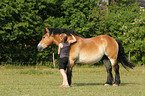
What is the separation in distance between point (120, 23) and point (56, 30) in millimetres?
19078

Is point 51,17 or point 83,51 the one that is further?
point 51,17

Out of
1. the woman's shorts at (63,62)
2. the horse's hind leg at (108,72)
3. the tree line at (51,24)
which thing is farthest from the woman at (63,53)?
the tree line at (51,24)

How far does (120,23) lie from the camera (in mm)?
30531

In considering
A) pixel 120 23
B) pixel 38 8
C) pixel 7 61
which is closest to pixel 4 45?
pixel 7 61

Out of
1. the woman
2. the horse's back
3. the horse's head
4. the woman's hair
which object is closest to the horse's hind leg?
the horse's back

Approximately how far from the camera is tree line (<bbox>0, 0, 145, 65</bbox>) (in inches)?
988

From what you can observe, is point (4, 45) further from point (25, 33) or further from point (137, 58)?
point (137, 58)

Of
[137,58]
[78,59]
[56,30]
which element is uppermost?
[56,30]

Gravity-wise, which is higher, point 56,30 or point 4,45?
point 56,30

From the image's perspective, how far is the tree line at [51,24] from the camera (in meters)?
25.1

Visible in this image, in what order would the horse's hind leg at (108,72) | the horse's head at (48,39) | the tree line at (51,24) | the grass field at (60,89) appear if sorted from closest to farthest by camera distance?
1. the grass field at (60,89)
2. the horse's head at (48,39)
3. the horse's hind leg at (108,72)
4. the tree line at (51,24)

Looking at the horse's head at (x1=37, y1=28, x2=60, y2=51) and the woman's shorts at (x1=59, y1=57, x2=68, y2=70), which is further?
the horse's head at (x1=37, y1=28, x2=60, y2=51)

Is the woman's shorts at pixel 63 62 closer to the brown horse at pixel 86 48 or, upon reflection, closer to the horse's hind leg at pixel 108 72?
the brown horse at pixel 86 48

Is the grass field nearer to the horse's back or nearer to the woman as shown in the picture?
the woman
